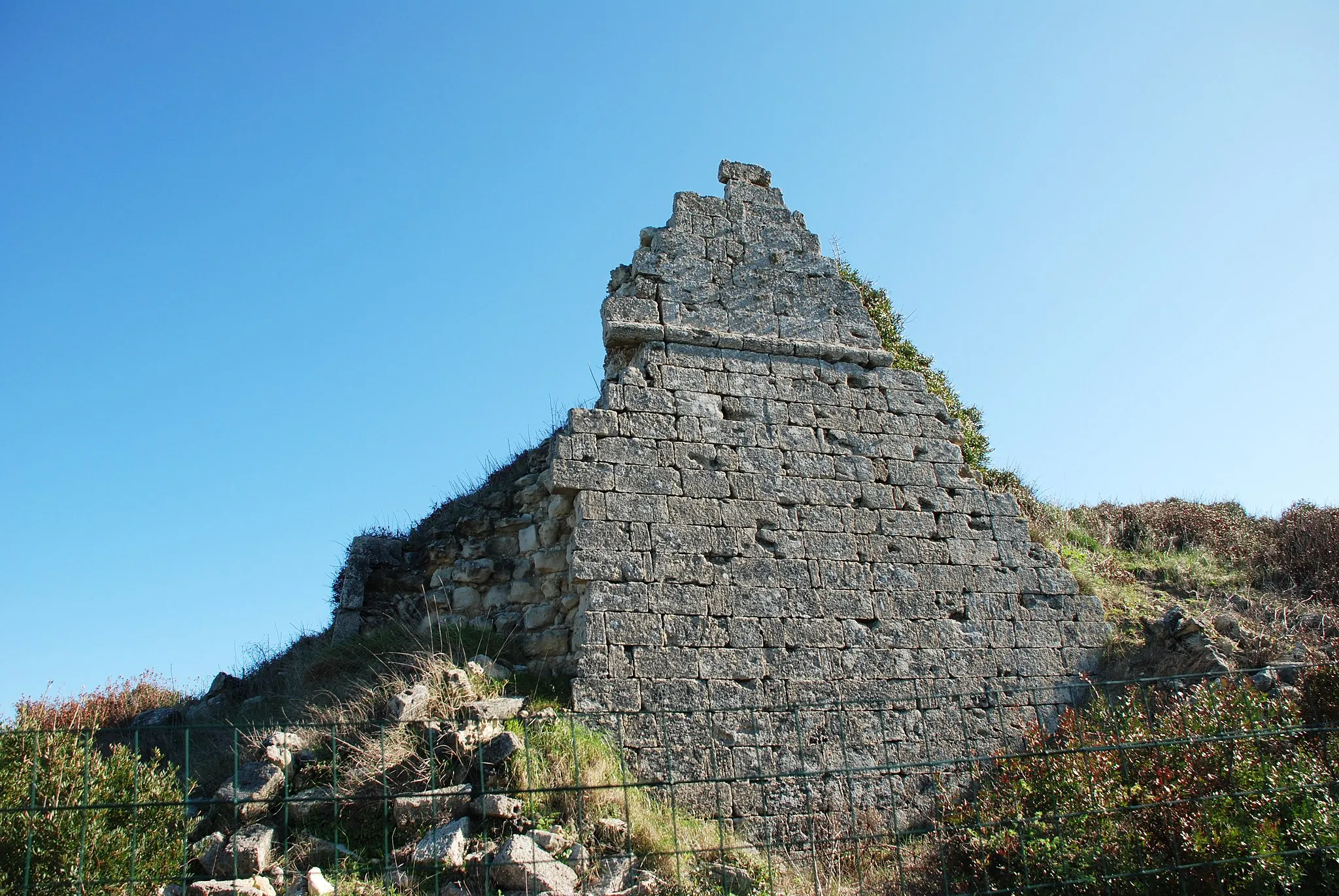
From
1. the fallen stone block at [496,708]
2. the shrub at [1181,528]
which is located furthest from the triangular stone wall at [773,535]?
the shrub at [1181,528]

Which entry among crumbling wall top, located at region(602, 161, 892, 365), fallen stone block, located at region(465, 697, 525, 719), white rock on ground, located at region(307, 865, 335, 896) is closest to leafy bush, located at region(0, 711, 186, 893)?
white rock on ground, located at region(307, 865, 335, 896)

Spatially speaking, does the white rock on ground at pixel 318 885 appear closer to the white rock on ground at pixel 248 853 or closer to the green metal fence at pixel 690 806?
the green metal fence at pixel 690 806

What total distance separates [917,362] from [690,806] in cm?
774

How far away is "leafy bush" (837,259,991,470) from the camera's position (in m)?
12.0

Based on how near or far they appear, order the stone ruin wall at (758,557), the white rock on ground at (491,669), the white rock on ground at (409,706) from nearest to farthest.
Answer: the white rock on ground at (409,706)
the white rock on ground at (491,669)
the stone ruin wall at (758,557)

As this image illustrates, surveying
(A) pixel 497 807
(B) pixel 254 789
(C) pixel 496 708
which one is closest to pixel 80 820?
(B) pixel 254 789

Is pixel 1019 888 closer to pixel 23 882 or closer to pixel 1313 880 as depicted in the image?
pixel 1313 880

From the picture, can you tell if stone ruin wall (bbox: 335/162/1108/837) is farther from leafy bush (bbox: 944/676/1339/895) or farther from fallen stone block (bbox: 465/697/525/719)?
leafy bush (bbox: 944/676/1339/895)

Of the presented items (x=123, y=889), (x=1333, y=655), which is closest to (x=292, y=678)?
(x=123, y=889)

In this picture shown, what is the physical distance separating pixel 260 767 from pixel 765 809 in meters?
3.20

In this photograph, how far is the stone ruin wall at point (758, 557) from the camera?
22.7 ft

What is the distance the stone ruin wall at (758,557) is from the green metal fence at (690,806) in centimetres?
8

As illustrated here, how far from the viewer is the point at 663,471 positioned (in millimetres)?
7531

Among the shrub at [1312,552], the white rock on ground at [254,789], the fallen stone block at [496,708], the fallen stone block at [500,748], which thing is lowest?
the white rock on ground at [254,789]
